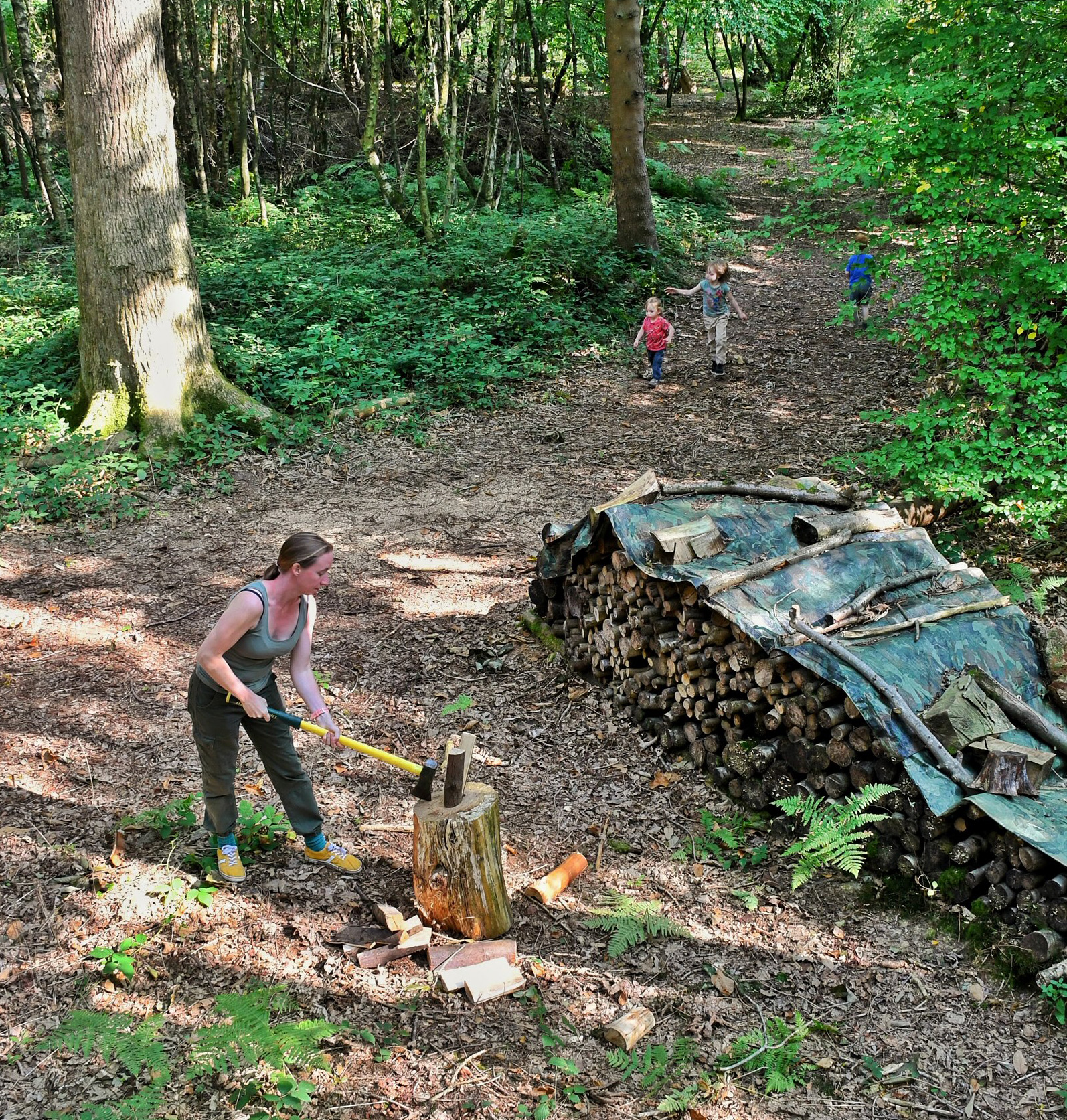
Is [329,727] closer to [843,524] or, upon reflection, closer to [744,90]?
[843,524]

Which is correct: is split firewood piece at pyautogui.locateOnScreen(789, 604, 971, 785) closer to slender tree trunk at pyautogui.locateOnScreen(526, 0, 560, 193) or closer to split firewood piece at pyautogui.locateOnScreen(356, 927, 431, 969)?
split firewood piece at pyautogui.locateOnScreen(356, 927, 431, 969)

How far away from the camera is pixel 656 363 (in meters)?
11.8

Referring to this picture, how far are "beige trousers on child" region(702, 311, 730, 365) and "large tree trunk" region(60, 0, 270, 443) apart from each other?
253 inches

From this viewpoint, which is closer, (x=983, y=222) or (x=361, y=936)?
(x=361, y=936)

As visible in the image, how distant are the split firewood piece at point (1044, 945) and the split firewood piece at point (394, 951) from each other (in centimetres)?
266

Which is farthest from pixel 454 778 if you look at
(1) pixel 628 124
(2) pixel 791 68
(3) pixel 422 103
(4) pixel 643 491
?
(2) pixel 791 68

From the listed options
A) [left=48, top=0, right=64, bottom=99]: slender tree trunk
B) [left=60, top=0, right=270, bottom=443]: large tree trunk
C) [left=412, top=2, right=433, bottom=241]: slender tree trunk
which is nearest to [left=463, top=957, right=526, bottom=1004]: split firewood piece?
[left=60, top=0, right=270, bottom=443]: large tree trunk

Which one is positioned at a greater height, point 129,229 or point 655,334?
point 129,229

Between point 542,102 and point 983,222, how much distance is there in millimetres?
13241

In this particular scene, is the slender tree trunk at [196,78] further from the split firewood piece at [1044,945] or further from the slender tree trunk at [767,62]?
the slender tree trunk at [767,62]

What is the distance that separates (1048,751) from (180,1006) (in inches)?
166

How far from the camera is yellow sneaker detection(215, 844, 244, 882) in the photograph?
4.33m

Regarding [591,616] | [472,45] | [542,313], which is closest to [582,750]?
[591,616]

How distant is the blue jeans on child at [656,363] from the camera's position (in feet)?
38.5
